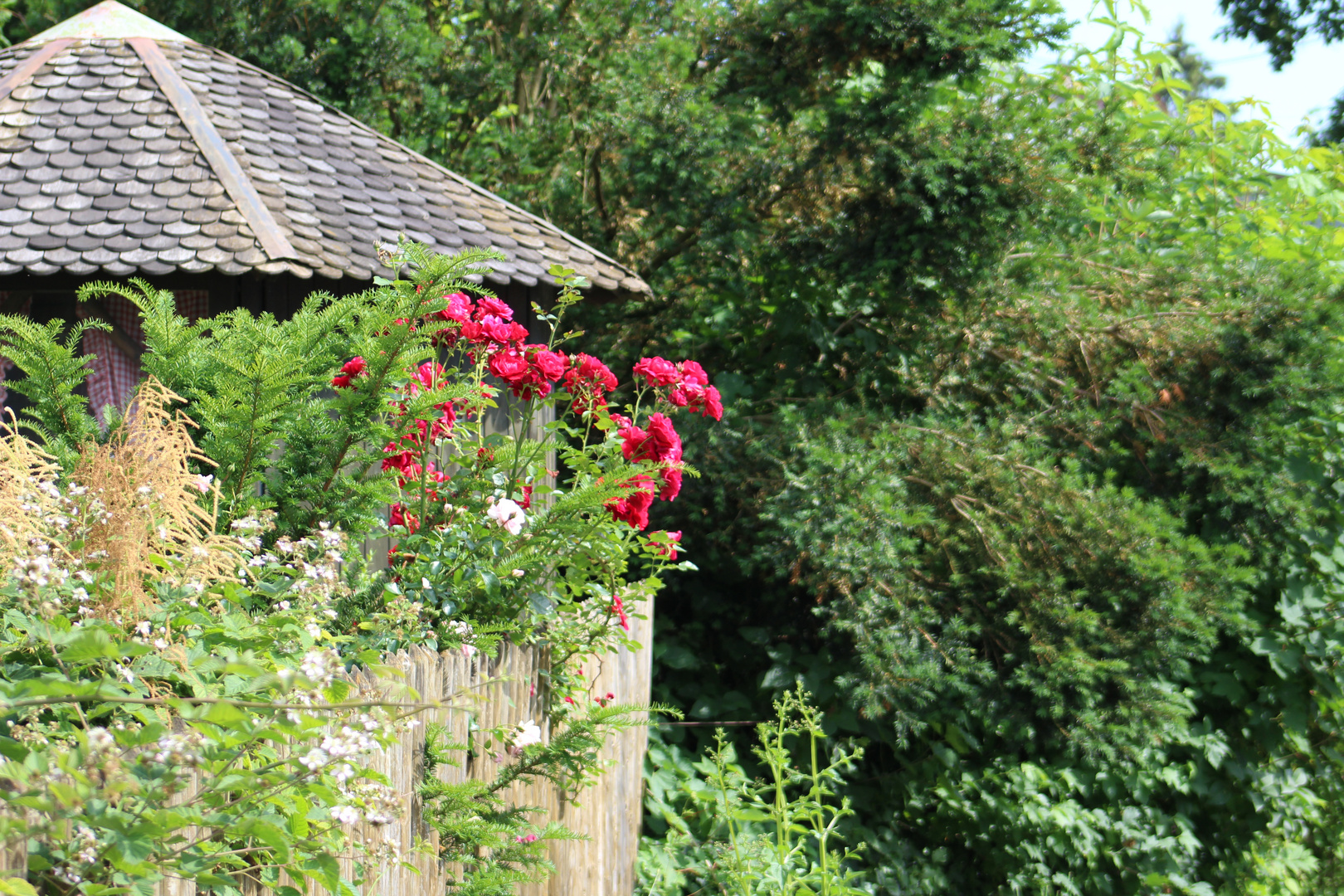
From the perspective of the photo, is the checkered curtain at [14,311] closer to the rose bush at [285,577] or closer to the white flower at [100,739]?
the rose bush at [285,577]

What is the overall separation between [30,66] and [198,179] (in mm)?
2008

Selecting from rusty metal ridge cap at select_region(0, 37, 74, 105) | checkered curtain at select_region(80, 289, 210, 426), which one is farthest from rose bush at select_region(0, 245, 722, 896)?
rusty metal ridge cap at select_region(0, 37, 74, 105)

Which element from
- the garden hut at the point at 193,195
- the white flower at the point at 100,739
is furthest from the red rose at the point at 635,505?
the garden hut at the point at 193,195

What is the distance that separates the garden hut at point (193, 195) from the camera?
5648 millimetres

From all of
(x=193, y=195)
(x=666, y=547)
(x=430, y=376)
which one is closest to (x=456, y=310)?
(x=430, y=376)

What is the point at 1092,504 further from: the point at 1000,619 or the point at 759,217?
the point at 759,217

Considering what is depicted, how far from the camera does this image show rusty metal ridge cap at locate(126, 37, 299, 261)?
5.64 meters

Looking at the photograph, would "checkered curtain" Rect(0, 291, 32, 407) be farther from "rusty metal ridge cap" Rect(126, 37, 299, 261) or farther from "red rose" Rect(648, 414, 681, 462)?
"red rose" Rect(648, 414, 681, 462)

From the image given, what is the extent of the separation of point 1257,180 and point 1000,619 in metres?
3.76

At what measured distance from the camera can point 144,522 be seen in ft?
Result: 5.72

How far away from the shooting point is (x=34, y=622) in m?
1.42

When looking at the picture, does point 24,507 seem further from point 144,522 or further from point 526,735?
point 526,735

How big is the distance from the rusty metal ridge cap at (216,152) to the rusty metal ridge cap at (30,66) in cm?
46

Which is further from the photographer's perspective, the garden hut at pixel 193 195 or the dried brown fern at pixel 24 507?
the garden hut at pixel 193 195
